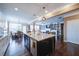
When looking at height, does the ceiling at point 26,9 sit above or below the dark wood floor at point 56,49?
above

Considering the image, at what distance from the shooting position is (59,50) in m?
2.47

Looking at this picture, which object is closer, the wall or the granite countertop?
the wall

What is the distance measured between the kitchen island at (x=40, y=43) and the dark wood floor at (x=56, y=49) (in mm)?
128

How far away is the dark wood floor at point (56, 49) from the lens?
2398mm

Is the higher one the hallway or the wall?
the wall

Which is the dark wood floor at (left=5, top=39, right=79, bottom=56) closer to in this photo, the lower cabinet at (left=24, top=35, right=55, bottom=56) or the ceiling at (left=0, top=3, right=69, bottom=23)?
the lower cabinet at (left=24, top=35, right=55, bottom=56)

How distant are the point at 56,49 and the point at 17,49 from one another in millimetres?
960

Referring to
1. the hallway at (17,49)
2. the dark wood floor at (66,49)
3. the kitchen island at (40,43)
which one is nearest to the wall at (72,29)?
the dark wood floor at (66,49)

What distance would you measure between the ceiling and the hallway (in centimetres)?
55

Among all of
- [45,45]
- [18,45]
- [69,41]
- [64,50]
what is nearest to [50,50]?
[45,45]

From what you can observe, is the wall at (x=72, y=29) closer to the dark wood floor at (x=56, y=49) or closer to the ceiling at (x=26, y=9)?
the dark wood floor at (x=56, y=49)

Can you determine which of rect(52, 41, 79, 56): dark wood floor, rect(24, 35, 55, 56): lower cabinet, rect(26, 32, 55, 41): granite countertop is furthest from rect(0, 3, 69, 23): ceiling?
rect(52, 41, 79, 56): dark wood floor

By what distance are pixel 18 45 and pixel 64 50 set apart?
113 centimetres

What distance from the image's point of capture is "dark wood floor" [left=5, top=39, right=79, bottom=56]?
2398 millimetres
